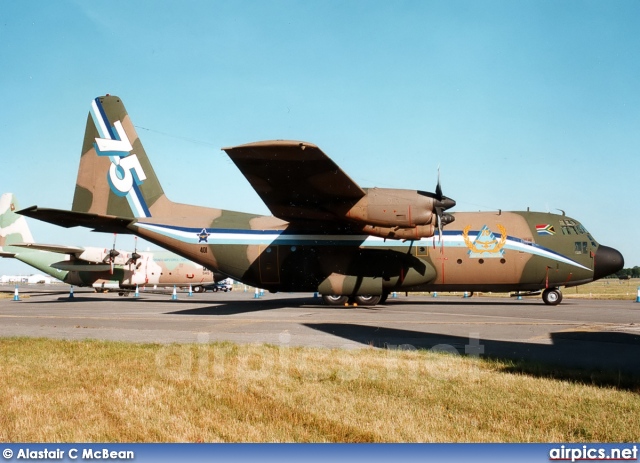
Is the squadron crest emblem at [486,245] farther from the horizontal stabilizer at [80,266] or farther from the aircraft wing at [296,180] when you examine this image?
the horizontal stabilizer at [80,266]

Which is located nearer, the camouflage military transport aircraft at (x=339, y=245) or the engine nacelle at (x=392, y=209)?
the engine nacelle at (x=392, y=209)

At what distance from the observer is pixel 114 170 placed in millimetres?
22781

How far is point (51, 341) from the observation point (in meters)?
9.85

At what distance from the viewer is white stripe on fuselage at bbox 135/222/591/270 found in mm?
20969

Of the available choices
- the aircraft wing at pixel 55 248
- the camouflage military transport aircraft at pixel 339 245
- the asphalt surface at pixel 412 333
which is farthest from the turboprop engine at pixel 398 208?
the aircraft wing at pixel 55 248

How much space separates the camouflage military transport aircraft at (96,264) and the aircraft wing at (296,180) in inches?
872

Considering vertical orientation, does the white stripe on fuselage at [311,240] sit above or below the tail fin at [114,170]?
below

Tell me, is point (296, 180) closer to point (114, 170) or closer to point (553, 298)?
point (114, 170)

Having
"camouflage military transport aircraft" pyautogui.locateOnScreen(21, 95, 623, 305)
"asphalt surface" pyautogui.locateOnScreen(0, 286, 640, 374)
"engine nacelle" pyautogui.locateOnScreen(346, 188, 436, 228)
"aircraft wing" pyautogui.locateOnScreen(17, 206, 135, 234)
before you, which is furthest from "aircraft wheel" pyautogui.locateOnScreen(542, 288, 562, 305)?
"aircraft wing" pyautogui.locateOnScreen(17, 206, 135, 234)

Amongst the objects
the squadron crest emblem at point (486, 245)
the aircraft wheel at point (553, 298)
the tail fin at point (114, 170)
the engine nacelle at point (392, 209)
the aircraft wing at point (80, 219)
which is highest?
the tail fin at point (114, 170)

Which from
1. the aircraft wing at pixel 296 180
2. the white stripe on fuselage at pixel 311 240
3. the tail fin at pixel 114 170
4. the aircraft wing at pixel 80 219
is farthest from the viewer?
the tail fin at pixel 114 170

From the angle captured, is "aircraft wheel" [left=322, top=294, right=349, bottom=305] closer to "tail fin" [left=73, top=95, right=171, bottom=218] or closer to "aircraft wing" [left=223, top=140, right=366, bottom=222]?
"aircraft wing" [left=223, top=140, right=366, bottom=222]

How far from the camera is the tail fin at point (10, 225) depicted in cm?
4016

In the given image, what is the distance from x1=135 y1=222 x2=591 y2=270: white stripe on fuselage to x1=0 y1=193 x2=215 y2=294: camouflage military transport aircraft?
17225 millimetres
